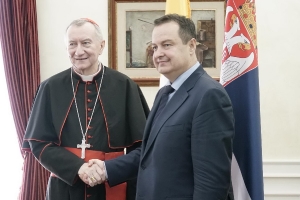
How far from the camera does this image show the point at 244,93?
76.7 inches

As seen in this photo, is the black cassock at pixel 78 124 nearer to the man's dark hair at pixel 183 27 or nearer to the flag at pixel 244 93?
the flag at pixel 244 93

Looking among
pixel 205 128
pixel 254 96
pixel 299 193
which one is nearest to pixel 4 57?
pixel 254 96

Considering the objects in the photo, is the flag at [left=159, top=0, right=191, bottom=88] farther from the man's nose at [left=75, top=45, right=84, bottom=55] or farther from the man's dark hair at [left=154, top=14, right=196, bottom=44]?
the man's dark hair at [left=154, top=14, right=196, bottom=44]

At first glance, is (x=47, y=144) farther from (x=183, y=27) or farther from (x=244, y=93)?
(x=244, y=93)

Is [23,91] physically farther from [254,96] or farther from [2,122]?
[254,96]

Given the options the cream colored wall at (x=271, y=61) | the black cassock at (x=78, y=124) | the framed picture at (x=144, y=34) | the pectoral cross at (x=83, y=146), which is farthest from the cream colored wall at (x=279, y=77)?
the pectoral cross at (x=83, y=146)

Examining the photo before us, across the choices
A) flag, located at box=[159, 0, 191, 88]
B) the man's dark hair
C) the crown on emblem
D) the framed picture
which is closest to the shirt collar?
the man's dark hair

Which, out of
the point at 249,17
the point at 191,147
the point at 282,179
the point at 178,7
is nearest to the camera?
the point at 191,147

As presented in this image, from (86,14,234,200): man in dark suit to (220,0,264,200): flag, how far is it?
0.48 metres

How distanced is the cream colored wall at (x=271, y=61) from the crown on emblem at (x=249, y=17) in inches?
48.2

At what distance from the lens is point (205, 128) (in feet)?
4.29

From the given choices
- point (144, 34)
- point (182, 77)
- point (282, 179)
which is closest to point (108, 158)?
point (182, 77)

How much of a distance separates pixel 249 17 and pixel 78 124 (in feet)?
3.48

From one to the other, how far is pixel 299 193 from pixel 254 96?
1596 mm
